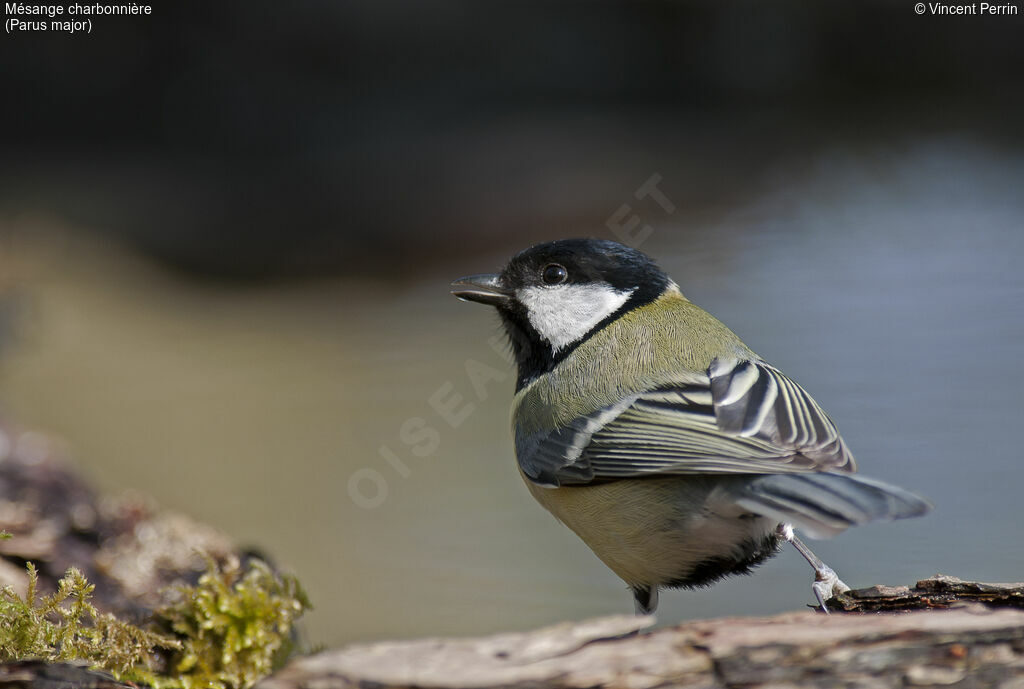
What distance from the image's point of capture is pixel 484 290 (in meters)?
2.11

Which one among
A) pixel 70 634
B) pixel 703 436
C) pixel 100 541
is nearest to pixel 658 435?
pixel 703 436

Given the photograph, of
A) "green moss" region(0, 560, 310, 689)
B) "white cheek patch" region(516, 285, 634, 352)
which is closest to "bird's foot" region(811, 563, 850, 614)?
"white cheek patch" region(516, 285, 634, 352)

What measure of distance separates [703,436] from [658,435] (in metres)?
0.08

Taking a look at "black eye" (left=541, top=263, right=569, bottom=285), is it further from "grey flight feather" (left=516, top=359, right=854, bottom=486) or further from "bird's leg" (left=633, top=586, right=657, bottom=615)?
"bird's leg" (left=633, top=586, right=657, bottom=615)

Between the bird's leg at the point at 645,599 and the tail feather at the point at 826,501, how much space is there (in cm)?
37

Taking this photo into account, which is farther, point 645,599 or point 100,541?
point 100,541

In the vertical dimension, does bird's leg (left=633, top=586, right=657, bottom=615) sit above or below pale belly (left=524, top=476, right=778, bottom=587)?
below

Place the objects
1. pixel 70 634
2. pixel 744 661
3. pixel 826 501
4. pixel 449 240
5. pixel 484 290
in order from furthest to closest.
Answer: pixel 449 240 < pixel 484 290 < pixel 70 634 < pixel 826 501 < pixel 744 661

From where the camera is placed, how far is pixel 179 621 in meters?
1.73

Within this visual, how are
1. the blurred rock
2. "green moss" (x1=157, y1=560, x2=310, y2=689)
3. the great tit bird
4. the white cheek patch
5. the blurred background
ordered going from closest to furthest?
the great tit bird < "green moss" (x1=157, y1=560, x2=310, y2=689) < the blurred rock < the white cheek patch < the blurred background

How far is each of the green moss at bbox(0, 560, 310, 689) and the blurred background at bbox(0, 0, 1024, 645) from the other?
1000 mm

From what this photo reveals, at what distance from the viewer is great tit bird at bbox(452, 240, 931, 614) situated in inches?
55.7

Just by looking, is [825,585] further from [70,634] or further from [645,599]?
[70,634]

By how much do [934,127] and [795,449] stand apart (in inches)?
201
